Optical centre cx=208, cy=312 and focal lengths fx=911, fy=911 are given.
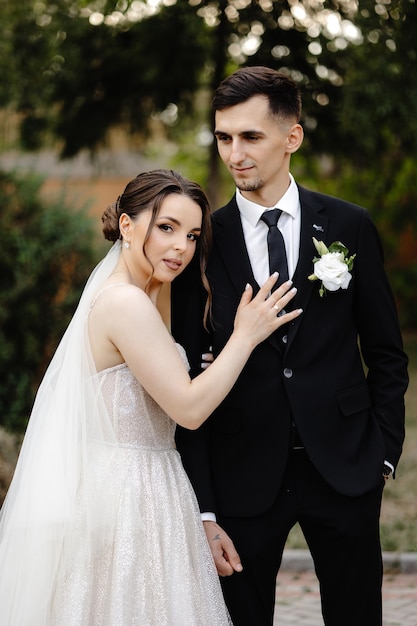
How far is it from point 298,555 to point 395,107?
410 cm

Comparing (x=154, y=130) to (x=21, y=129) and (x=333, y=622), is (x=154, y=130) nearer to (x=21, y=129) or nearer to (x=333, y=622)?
(x=21, y=129)

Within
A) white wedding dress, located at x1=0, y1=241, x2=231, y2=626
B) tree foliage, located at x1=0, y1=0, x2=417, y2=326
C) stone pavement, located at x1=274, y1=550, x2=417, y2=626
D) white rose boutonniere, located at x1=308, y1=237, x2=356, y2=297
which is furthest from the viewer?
tree foliage, located at x1=0, y1=0, x2=417, y2=326

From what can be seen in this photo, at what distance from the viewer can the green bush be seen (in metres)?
8.70

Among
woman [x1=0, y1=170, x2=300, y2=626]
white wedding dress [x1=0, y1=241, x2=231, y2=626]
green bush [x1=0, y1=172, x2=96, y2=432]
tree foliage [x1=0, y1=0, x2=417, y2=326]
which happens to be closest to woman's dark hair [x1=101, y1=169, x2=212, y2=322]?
woman [x1=0, y1=170, x2=300, y2=626]

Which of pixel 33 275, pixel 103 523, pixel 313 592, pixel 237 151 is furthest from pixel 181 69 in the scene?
pixel 103 523

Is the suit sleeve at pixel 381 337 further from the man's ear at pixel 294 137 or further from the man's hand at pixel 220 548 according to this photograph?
the man's hand at pixel 220 548

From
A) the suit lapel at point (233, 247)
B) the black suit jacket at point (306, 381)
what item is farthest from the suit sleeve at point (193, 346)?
the suit lapel at point (233, 247)

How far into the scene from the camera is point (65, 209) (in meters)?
9.04

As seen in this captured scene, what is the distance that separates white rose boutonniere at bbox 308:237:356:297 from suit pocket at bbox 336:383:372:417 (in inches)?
14.1

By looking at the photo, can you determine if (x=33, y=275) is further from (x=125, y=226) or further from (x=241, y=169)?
(x=241, y=169)

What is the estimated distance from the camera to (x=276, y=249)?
10.3 feet

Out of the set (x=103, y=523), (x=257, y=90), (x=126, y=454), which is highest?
(x=257, y=90)

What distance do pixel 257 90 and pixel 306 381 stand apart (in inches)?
39.4

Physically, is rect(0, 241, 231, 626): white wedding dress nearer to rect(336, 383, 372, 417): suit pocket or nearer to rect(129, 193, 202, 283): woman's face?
rect(129, 193, 202, 283): woman's face
